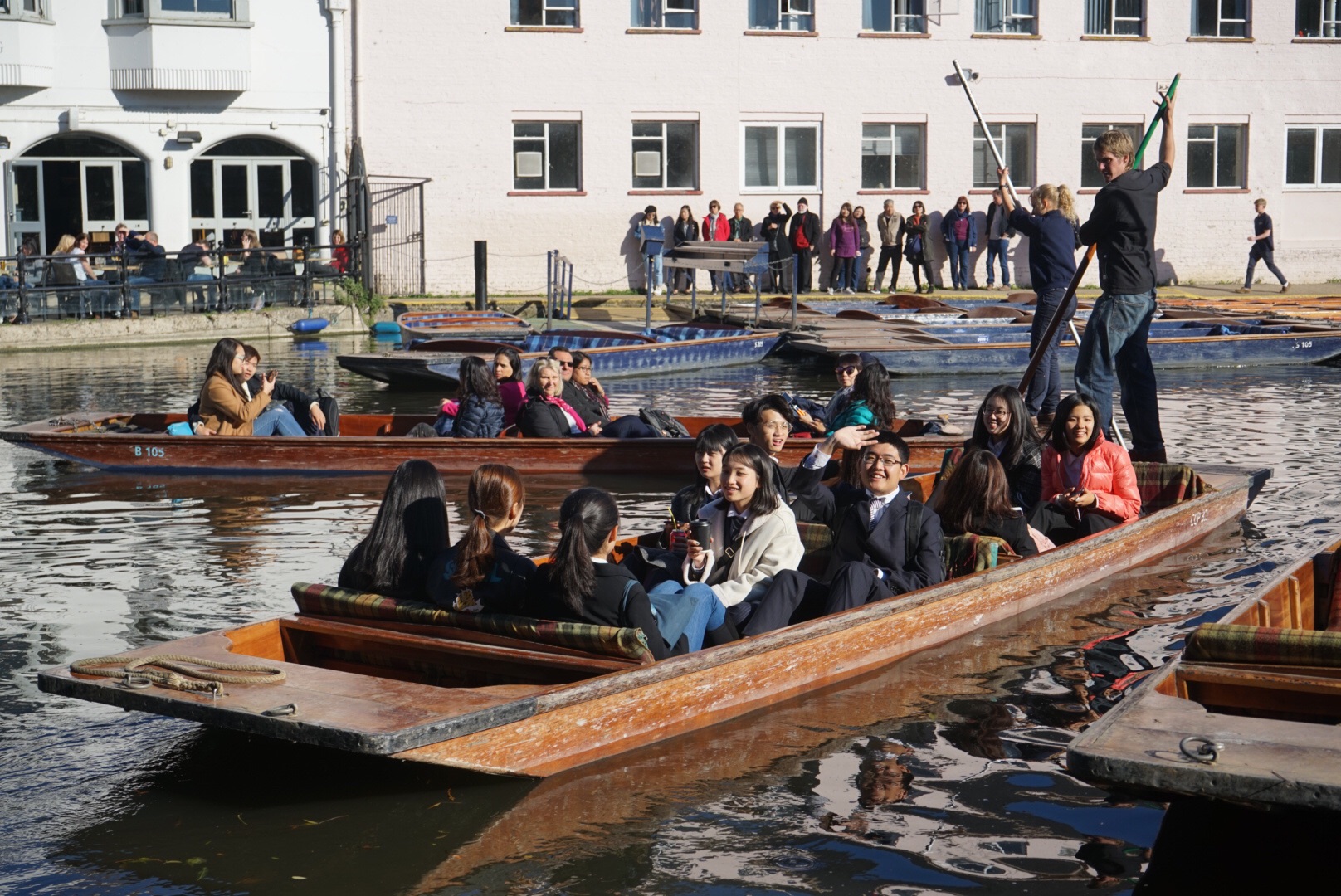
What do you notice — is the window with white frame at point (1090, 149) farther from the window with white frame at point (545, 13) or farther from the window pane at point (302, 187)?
the window pane at point (302, 187)

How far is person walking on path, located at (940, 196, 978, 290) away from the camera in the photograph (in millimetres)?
26250

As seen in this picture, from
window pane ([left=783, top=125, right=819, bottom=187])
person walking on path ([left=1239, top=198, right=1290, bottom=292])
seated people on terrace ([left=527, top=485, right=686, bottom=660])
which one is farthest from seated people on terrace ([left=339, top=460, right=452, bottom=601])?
person walking on path ([left=1239, top=198, right=1290, bottom=292])

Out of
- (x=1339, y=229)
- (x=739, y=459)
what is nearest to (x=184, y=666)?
(x=739, y=459)

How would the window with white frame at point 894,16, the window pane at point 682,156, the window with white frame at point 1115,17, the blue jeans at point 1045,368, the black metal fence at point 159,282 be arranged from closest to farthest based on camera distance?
1. the blue jeans at point 1045,368
2. the black metal fence at point 159,282
3. the window pane at point 682,156
4. the window with white frame at point 894,16
5. the window with white frame at point 1115,17

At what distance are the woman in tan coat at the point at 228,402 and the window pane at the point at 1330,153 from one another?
2305 centimetres

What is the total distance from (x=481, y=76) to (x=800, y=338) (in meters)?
9.09

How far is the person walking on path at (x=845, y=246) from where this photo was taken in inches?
1019

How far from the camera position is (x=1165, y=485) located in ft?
29.5

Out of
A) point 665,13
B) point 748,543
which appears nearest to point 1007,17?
point 665,13

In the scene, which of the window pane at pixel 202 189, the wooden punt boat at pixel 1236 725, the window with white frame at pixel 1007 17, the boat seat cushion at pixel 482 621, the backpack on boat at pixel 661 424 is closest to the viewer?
the wooden punt boat at pixel 1236 725

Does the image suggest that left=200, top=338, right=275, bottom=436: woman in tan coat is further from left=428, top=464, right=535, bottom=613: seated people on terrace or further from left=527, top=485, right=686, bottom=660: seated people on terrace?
left=527, top=485, right=686, bottom=660: seated people on terrace

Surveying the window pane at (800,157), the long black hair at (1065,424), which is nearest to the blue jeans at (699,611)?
the long black hair at (1065,424)

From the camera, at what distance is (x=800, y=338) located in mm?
18578

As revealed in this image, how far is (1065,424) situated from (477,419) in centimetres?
484
